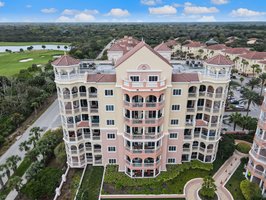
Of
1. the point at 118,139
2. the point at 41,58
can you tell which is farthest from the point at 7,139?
the point at 41,58

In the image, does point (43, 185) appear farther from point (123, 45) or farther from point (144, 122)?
point (123, 45)

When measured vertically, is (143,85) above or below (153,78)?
below

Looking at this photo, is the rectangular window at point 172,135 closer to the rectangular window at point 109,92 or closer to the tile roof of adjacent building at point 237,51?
the rectangular window at point 109,92

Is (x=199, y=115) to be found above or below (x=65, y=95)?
below

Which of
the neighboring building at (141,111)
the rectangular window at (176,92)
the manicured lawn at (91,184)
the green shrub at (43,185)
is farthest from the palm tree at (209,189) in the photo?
the green shrub at (43,185)

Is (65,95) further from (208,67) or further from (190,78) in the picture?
(208,67)

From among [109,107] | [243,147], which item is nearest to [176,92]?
[109,107]
